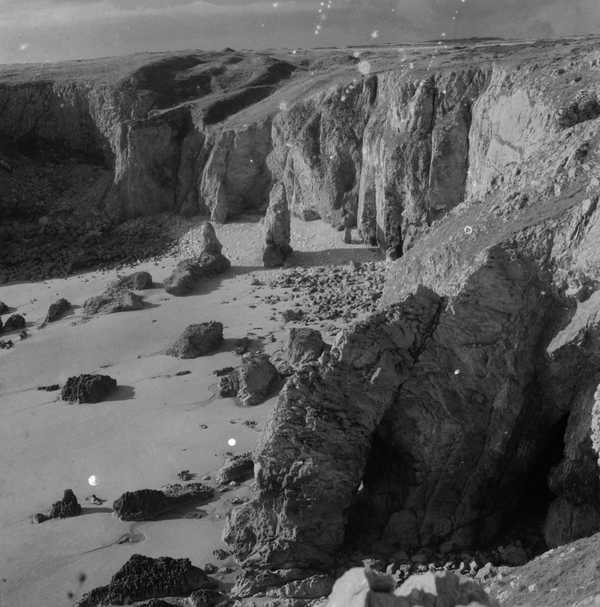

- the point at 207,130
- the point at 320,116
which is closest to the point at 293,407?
the point at 320,116

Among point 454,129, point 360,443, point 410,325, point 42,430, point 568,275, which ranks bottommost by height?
point 42,430

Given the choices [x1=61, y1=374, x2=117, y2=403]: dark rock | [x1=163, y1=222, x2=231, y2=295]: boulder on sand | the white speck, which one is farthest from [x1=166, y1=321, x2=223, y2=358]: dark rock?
the white speck

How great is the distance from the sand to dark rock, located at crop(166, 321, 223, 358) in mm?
382

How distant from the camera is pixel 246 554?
53.3ft

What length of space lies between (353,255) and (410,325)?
2355 centimetres

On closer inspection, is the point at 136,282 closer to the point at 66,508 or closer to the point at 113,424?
the point at 113,424

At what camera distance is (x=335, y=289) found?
3569 cm

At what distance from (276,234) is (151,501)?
22900 mm

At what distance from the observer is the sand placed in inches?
693

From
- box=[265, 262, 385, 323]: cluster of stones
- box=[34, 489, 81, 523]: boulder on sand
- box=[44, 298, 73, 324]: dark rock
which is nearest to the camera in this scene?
box=[34, 489, 81, 523]: boulder on sand

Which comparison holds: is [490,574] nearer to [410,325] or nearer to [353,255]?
[410,325]

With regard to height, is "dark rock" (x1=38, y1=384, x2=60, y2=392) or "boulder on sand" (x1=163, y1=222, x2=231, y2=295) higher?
"boulder on sand" (x1=163, y1=222, x2=231, y2=295)

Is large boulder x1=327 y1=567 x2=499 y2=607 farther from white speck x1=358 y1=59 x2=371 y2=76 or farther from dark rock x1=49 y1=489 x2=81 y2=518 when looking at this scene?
white speck x1=358 y1=59 x2=371 y2=76

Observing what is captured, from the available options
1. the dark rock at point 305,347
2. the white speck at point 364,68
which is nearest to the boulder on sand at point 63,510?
the dark rock at point 305,347
